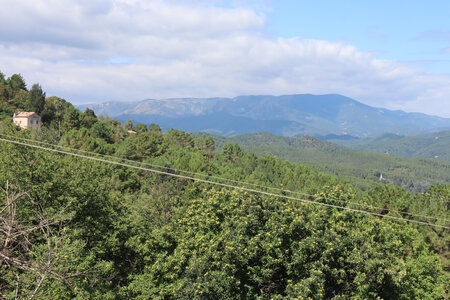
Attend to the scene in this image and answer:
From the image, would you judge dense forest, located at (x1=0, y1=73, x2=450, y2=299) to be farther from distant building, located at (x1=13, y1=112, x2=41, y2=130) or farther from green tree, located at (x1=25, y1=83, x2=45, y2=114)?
green tree, located at (x1=25, y1=83, x2=45, y2=114)

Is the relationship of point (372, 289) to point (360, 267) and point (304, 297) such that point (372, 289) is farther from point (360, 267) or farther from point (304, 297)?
point (304, 297)

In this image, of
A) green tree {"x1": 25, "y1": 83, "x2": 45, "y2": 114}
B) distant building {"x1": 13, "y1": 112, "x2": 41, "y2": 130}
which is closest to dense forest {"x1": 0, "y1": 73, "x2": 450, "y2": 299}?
distant building {"x1": 13, "y1": 112, "x2": 41, "y2": 130}

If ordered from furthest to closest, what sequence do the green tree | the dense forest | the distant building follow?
1. the green tree
2. the distant building
3. the dense forest

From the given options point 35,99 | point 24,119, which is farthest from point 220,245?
point 35,99

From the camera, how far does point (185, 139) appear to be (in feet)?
325

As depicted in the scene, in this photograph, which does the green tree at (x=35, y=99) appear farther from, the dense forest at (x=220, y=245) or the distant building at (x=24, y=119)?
the dense forest at (x=220, y=245)

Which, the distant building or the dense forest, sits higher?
the distant building

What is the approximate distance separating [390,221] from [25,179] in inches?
1062

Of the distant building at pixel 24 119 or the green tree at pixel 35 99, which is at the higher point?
the green tree at pixel 35 99

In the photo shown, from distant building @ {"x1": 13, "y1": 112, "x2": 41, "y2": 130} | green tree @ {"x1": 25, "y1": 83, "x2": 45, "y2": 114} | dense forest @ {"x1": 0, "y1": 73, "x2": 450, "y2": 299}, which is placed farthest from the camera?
green tree @ {"x1": 25, "y1": 83, "x2": 45, "y2": 114}

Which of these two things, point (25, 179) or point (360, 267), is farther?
point (25, 179)

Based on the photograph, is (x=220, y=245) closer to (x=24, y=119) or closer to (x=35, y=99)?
(x=24, y=119)

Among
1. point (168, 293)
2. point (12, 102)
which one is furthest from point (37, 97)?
point (168, 293)

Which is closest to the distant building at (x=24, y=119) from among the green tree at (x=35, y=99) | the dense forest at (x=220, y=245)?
the green tree at (x=35, y=99)
